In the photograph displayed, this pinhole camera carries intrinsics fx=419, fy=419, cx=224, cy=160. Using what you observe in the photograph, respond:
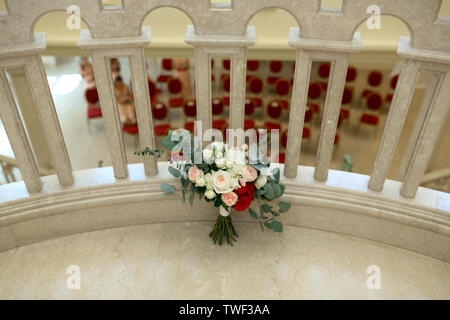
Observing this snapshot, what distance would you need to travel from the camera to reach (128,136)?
38.1 ft

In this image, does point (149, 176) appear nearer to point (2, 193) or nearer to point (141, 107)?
point (141, 107)

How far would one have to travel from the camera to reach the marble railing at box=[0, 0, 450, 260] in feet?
9.95

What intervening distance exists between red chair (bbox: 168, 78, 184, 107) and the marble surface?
7.69 metres

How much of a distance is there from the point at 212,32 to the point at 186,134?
84cm

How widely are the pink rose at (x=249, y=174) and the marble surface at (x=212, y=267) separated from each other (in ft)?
2.86

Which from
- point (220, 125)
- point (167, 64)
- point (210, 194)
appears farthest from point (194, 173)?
point (167, 64)

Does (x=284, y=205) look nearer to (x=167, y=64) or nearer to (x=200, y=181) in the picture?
(x=200, y=181)

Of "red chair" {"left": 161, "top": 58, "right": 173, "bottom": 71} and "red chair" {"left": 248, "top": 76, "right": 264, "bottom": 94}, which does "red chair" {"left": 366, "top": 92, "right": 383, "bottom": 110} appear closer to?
"red chair" {"left": 248, "top": 76, "right": 264, "bottom": 94}

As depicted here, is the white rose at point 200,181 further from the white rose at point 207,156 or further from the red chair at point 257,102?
the red chair at point 257,102

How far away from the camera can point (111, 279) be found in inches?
144

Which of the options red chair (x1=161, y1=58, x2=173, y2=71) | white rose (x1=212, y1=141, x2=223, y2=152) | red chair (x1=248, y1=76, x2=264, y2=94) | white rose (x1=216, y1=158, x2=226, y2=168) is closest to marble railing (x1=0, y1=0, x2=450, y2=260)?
white rose (x1=212, y1=141, x2=223, y2=152)

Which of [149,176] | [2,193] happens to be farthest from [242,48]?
[2,193]

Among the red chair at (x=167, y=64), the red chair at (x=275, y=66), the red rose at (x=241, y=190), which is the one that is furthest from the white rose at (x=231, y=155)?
the red chair at (x=167, y=64)

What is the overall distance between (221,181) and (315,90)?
851cm
